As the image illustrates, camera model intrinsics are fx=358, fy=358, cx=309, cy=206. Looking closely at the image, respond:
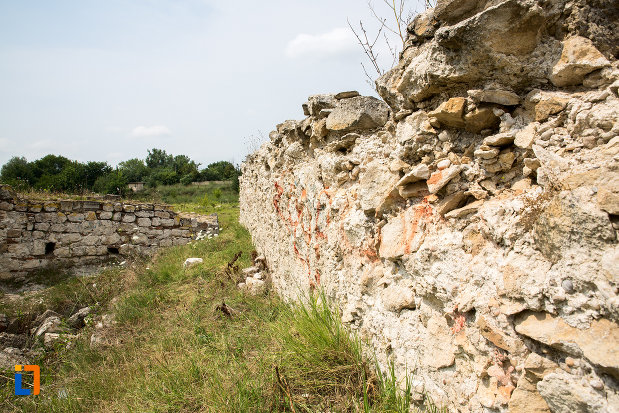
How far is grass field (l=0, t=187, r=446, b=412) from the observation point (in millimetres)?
1988

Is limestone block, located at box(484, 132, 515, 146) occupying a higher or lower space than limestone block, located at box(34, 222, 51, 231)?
higher

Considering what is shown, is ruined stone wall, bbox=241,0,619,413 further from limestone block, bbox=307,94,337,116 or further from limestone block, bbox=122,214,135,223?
limestone block, bbox=122,214,135,223

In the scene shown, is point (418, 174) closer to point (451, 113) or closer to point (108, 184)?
point (451, 113)

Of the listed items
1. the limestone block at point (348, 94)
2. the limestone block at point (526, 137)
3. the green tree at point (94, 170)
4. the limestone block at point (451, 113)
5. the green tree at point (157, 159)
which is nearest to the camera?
the limestone block at point (526, 137)

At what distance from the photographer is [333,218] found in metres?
2.58

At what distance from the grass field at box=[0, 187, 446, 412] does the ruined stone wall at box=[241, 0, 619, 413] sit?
25 cm

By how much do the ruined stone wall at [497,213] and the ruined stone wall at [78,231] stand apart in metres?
8.20

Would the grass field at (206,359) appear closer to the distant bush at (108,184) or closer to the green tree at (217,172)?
the distant bush at (108,184)

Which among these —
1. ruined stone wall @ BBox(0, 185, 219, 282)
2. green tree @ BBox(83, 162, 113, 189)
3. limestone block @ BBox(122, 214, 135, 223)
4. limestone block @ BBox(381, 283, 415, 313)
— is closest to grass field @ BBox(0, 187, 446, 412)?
limestone block @ BBox(381, 283, 415, 313)

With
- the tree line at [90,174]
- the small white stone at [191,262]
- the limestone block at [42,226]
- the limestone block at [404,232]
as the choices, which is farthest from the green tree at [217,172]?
the limestone block at [404,232]

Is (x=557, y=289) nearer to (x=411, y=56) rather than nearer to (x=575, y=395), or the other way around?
(x=575, y=395)

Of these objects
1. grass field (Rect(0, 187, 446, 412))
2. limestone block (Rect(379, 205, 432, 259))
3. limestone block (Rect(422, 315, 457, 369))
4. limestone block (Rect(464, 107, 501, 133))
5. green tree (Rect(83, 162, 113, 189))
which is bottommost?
grass field (Rect(0, 187, 446, 412))

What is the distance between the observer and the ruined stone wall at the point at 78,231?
782cm

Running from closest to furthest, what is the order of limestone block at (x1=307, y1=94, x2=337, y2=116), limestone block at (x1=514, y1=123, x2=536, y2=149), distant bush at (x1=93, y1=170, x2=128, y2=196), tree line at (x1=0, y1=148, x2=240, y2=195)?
limestone block at (x1=514, y1=123, x2=536, y2=149), limestone block at (x1=307, y1=94, x2=337, y2=116), distant bush at (x1=93, y1=170, x2=128, y2=196), tree line at (x1=0, y1=148, x2=240, y2=195)
